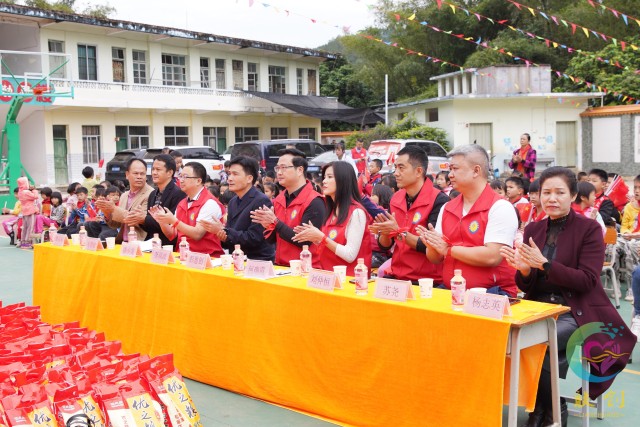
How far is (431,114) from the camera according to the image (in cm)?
2323

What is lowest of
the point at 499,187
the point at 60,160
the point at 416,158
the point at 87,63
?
the point at 499,187

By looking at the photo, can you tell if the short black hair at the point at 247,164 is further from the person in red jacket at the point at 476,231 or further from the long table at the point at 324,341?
the person in red jacket at the point at 476,231

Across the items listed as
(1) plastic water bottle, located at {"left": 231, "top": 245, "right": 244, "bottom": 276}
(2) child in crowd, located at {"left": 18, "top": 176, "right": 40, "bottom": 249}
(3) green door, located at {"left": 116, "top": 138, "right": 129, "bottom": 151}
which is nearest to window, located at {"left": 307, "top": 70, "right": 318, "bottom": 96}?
(3) green door, located at {"left": 116, "top": 138, "right": 129, "bottom": 151}

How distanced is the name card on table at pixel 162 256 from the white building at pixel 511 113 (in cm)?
1760

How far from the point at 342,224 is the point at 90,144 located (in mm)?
19594

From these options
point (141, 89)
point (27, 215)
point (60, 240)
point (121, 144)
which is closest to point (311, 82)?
point (141, 89)

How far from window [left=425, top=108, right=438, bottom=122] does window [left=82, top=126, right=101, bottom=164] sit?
10.8 meters

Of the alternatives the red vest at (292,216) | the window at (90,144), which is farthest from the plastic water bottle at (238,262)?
the window at (90,144)

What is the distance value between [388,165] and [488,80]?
831 cm

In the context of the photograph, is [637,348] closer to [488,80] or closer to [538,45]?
[488,80]

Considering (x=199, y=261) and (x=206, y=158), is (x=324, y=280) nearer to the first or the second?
(x=199, y=261)

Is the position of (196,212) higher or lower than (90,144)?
lower

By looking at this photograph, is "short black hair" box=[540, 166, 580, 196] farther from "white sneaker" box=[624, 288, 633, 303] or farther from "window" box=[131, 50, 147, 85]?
"window" box=[131, 50, 147, 85]

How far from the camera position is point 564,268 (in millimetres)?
3314
